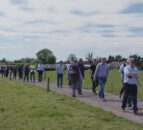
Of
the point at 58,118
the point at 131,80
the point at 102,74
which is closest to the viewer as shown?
the point at 58,118

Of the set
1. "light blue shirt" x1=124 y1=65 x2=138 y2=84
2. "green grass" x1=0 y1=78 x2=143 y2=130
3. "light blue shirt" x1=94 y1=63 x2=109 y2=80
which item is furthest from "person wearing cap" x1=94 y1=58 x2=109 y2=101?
"light blue shirt" x1=124 y1=65 x2=138 y2=84

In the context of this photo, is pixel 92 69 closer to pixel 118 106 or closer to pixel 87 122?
pixel 118 106

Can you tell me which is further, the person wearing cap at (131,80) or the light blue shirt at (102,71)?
the light blue shirt at (102,71)

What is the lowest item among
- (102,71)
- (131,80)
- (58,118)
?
(58,118)

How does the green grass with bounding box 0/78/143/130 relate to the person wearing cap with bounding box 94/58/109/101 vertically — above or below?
below

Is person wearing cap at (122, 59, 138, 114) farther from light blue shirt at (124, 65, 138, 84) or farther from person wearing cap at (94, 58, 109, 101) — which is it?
person wearing cap at (94, 58, 109, 101)

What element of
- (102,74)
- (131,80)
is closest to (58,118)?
(131,80)

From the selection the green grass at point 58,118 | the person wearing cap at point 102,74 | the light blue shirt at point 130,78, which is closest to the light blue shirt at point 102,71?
the person wearing cap at point 102,74

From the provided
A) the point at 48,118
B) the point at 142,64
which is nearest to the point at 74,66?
the point at 48,118

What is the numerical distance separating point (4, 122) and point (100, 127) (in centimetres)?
310

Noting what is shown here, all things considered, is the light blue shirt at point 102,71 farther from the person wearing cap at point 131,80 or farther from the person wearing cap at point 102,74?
the person wearing cap at point 131,80

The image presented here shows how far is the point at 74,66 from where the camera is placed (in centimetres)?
2444

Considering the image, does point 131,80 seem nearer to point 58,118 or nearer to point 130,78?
point 130,78

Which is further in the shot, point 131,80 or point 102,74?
point 102,74
